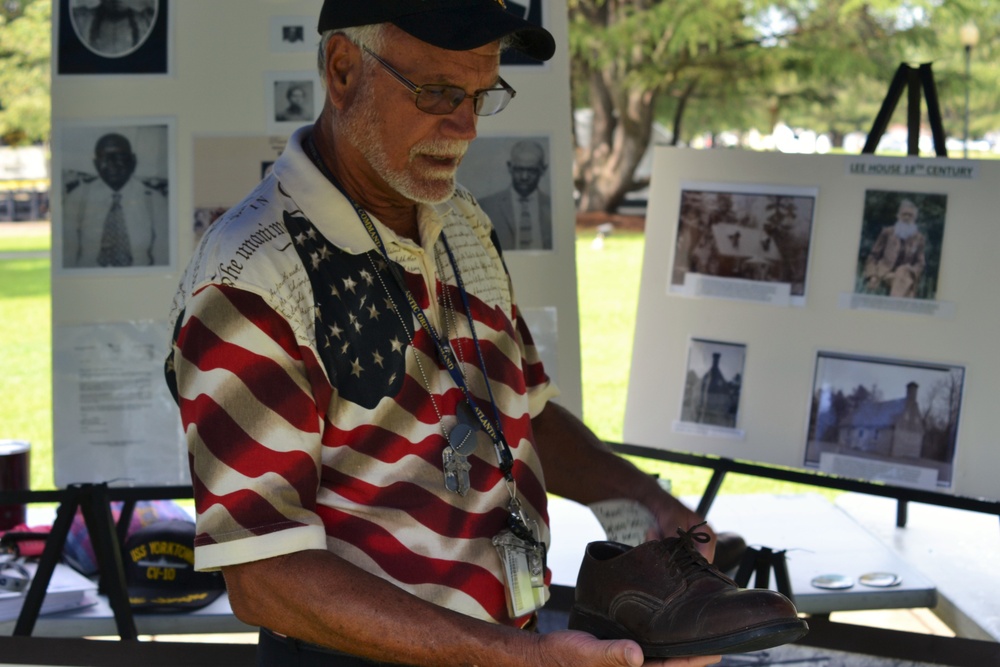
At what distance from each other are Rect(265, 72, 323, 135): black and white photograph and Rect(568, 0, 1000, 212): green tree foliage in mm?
9379

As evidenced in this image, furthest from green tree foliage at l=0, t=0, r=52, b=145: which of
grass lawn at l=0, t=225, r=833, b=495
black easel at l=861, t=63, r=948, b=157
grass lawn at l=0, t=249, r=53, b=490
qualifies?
black easel at l=861, t=63, r=948, b=157

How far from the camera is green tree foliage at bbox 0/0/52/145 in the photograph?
11.5m

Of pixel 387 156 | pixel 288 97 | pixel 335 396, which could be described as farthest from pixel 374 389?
pixel 288 97

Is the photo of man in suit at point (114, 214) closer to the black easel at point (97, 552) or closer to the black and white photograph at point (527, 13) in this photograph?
the black easel at point (97, 552)

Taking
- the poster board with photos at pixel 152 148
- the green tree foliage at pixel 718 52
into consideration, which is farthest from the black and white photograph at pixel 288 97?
the green tree foliage at pixel 718 52

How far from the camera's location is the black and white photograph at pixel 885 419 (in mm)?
2574

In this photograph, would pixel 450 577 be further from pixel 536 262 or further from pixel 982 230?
pixel 982 230

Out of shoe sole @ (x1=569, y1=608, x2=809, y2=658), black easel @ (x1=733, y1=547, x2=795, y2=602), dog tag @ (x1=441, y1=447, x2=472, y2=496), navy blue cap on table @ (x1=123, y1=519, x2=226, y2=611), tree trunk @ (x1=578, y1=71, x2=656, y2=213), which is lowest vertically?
navy blue cap on table @ (x1=123, y1=519, x2=226, y2=611)

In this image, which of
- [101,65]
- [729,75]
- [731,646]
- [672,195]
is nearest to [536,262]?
[672,195]

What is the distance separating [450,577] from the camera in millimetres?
1439

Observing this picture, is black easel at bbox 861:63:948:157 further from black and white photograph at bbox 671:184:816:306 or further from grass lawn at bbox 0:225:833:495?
grass lawn at bbox 0:225:833:495

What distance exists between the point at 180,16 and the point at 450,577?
1581mm

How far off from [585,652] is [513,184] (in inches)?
63.3

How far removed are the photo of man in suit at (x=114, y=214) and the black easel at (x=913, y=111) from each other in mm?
1686
